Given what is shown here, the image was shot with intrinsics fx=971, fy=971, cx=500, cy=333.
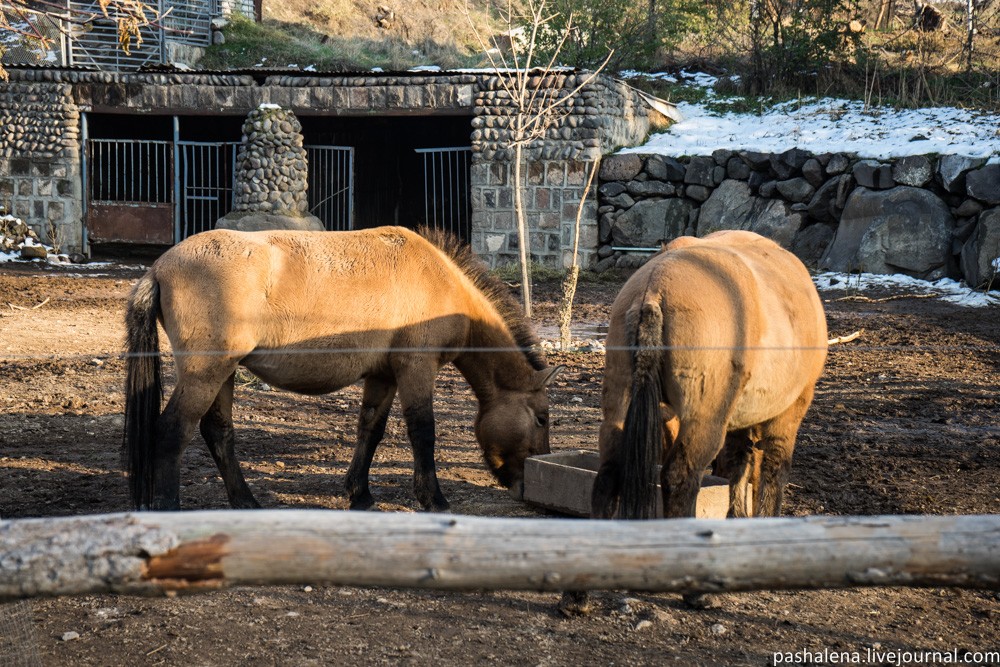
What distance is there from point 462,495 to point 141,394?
187 centimetres

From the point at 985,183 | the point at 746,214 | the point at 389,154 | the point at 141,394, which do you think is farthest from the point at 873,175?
the point at 141,394

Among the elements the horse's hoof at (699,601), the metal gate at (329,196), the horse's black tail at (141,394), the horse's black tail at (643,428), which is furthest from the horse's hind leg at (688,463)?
the metal gate at (329,196)

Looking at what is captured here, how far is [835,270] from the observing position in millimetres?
14594

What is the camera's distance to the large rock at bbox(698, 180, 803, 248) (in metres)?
15.5

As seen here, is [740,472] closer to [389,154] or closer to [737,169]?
[737,169]

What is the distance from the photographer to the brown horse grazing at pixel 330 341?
4727mm

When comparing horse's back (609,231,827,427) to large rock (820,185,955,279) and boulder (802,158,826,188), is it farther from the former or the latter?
boulder (802,158,826,188)

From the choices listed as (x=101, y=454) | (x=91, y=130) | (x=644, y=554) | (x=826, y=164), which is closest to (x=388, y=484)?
(x=101, y=454)

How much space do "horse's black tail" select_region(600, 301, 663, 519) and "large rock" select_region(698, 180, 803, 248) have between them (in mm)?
12060

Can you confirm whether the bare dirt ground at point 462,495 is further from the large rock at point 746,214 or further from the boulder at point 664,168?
the boulder at point 664,168

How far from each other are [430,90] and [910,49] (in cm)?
1009

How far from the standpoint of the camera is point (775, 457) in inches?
188

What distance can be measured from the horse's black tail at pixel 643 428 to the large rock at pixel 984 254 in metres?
10.8

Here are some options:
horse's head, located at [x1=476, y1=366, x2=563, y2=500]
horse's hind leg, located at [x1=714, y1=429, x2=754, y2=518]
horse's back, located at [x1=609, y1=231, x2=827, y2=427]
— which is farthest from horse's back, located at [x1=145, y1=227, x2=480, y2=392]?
horse's hind leg, located at [x1=714, y1=429, x2=754, y2=518]
